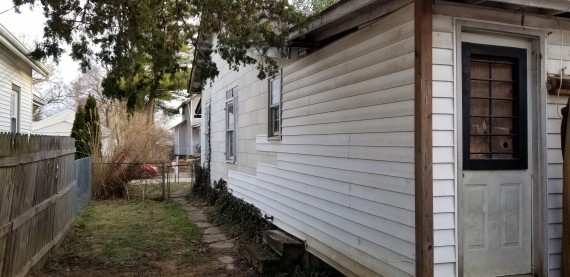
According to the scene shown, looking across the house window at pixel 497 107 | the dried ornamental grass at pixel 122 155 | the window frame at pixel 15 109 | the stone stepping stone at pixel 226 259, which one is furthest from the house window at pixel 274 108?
the window frame at pixel 15 109

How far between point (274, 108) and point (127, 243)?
3583 millimetres

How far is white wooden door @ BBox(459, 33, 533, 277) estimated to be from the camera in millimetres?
4383

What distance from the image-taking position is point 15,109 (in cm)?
1493

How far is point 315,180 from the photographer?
6410 millimetres

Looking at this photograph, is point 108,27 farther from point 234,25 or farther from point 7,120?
point 7,120

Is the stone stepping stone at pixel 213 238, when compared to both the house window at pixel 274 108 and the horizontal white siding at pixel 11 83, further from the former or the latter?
the horizontal white siding at pixel 11 83

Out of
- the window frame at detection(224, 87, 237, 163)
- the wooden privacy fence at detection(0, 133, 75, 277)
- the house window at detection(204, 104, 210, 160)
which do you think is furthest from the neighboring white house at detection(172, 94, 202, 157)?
the wooden privacy fence at detection(0, 133, 75, 277)

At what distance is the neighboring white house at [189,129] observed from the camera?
3418 centimetres

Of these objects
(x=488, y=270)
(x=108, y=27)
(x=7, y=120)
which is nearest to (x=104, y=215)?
(x=7, y=120)

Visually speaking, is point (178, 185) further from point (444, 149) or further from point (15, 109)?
point (444, 149)

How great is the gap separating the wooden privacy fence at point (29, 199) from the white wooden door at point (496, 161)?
4502mm

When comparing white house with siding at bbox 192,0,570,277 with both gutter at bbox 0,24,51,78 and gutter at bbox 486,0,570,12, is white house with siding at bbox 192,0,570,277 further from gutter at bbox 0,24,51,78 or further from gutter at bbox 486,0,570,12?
gutter at bbox 0,24,51,78

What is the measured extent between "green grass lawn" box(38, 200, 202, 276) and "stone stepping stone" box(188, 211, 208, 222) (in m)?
0.21

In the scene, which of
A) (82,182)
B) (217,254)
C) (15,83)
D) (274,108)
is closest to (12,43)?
(15,83)
